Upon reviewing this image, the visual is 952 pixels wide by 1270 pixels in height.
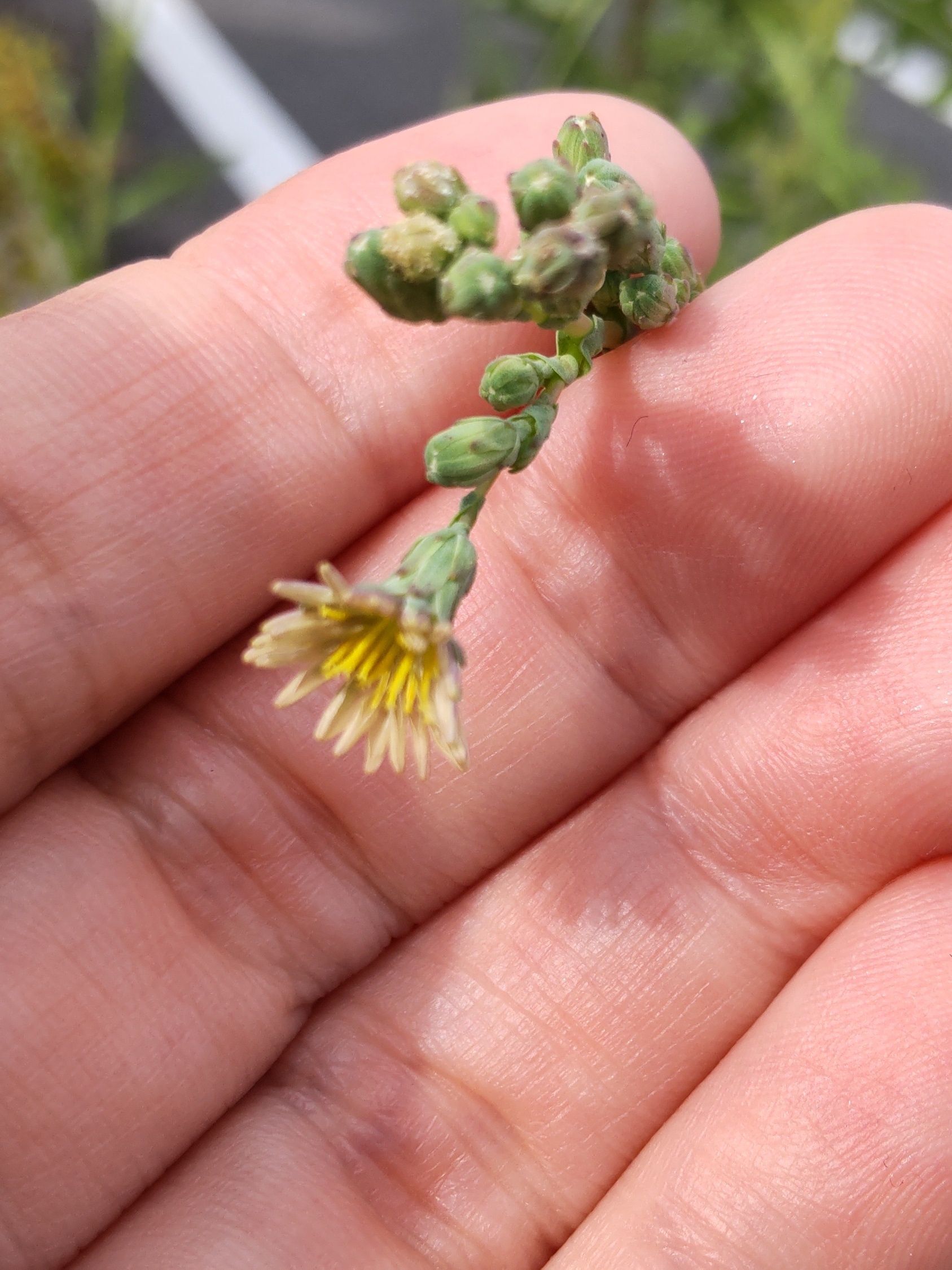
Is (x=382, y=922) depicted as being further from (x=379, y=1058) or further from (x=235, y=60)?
(x=235, y=60)

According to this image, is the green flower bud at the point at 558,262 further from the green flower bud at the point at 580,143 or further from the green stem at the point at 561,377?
the green flower bud at the point at 580,143

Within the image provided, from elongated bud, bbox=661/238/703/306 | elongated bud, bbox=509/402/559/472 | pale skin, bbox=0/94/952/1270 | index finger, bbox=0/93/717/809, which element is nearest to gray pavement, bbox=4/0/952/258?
index finger, bbox=0/93/717/809

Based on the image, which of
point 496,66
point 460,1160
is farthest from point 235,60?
point 460,1160

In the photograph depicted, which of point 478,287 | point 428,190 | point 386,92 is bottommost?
point 478,287

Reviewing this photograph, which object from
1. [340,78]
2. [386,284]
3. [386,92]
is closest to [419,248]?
[386,284]

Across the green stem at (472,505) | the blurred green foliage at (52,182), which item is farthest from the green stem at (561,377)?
the blurred green foliage at (52,182)

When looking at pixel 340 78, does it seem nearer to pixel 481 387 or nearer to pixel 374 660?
pixel 481 387
